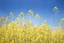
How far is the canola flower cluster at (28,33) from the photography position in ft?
12.7

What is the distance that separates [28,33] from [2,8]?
31.7 inches

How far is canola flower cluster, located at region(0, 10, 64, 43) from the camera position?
3.88 meters

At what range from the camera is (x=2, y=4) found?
411 cm

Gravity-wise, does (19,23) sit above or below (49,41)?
above

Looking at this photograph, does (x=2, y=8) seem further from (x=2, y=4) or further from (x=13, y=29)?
(x=13, y=29)

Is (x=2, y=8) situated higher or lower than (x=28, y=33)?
higher

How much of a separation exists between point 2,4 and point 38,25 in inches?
36.1

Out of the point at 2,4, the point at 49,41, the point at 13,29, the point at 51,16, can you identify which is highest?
the point at 2,4

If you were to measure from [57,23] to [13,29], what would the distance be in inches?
37.4

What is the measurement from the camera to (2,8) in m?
4.09

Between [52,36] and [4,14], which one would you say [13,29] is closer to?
[4,14]

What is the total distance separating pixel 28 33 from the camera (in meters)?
3.91

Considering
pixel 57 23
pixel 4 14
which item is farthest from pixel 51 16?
pixel 4 14

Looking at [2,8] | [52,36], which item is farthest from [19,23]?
[52,36]
